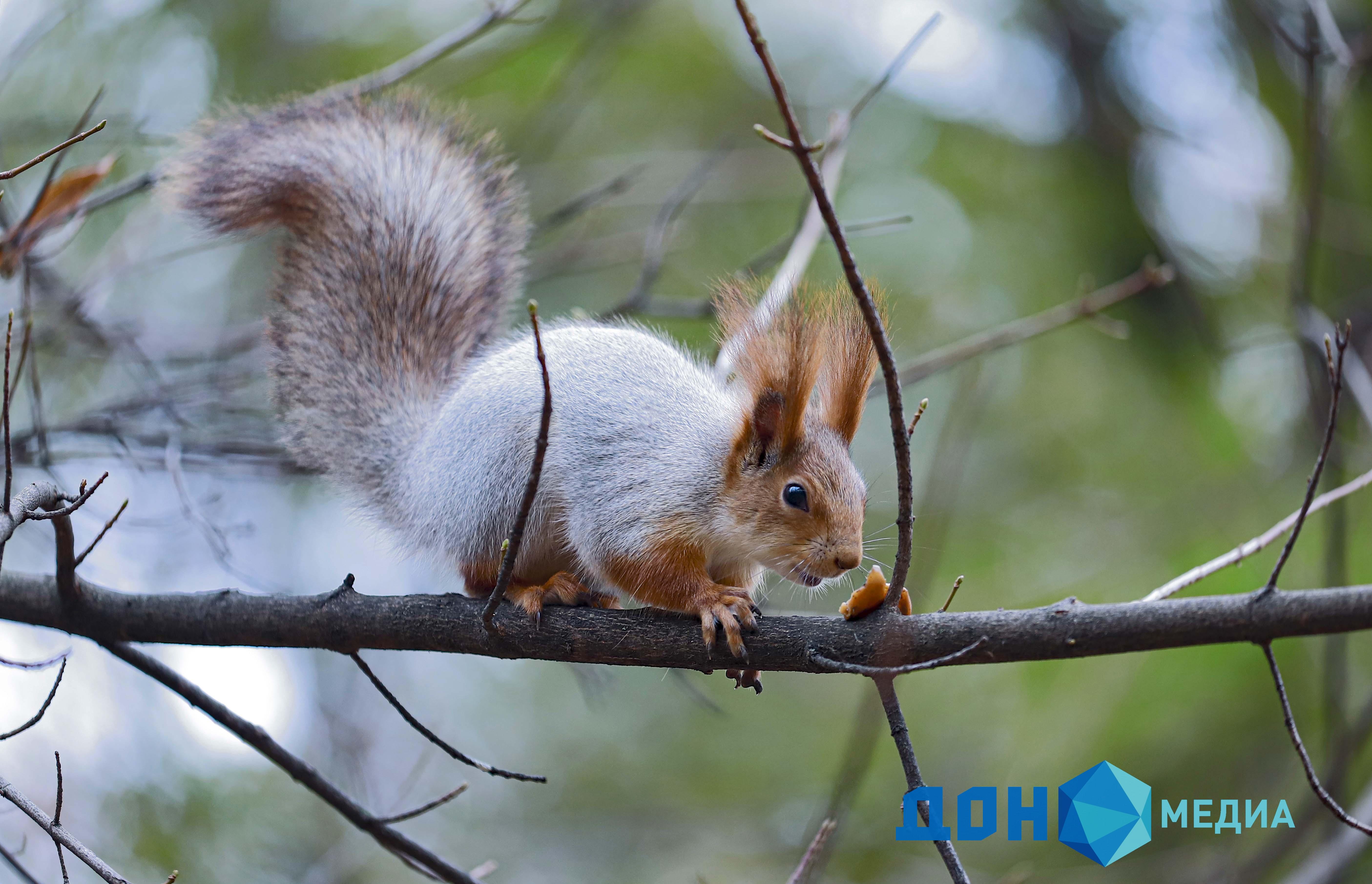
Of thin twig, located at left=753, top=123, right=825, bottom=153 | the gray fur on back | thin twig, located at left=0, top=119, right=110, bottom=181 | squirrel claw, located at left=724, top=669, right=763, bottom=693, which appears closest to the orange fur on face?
the gray fur on back

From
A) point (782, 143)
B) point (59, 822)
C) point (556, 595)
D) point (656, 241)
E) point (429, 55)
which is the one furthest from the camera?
point (656, 241)

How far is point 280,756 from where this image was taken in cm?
201

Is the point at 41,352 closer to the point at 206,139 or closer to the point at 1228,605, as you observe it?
the point at 206,139

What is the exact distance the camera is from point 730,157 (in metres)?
4.83

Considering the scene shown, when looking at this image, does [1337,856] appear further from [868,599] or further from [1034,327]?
[868,599]

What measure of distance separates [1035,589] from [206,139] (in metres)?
3.28

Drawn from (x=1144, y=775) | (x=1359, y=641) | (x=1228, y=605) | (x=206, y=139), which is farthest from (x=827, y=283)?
(x=1359, y=641)

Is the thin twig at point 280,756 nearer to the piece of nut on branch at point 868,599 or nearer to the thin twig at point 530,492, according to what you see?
the thin twig at point 530,492

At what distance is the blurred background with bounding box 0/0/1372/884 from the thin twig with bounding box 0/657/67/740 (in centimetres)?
107

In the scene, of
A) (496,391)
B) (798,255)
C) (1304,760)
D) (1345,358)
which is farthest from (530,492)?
(1345,358)

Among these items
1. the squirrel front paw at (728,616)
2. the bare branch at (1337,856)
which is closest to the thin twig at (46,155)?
the squirrel front paw at (728,616)

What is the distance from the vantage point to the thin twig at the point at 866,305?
108 cm

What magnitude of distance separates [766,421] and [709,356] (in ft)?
2.24

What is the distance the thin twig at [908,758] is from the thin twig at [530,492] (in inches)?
22.7
